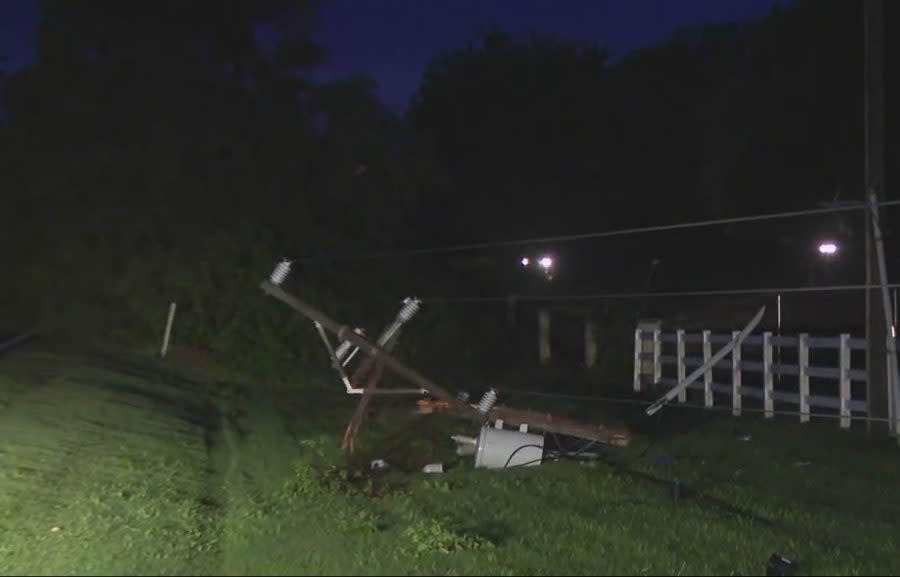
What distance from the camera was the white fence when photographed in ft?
47.1

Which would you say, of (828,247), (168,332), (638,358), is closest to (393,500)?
(638,358)

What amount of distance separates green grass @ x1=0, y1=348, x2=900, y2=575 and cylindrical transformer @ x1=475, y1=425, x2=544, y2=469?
245 mm

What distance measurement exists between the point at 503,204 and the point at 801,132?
13202mm

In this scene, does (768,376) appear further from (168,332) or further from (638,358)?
(168,332)

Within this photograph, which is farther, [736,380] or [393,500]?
[736,380]

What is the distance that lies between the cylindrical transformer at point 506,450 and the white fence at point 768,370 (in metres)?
3.48

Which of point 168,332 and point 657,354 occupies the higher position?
point 657,354

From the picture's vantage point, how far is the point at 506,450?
10.5m

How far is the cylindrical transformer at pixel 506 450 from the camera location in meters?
10.5

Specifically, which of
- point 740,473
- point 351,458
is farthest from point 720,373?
point 351,458

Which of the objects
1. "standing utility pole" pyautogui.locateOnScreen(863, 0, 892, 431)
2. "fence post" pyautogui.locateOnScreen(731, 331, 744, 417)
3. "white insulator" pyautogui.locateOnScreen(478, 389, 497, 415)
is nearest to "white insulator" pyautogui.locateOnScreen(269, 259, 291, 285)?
"white insulator" pyautogui.locateOnScreen(478, 389, 497, 415)

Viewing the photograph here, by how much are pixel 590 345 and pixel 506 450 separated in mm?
12673

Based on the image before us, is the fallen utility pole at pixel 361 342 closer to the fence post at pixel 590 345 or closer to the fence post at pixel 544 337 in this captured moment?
the fence post at pixel 590 345

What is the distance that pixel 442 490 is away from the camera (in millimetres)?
8914
